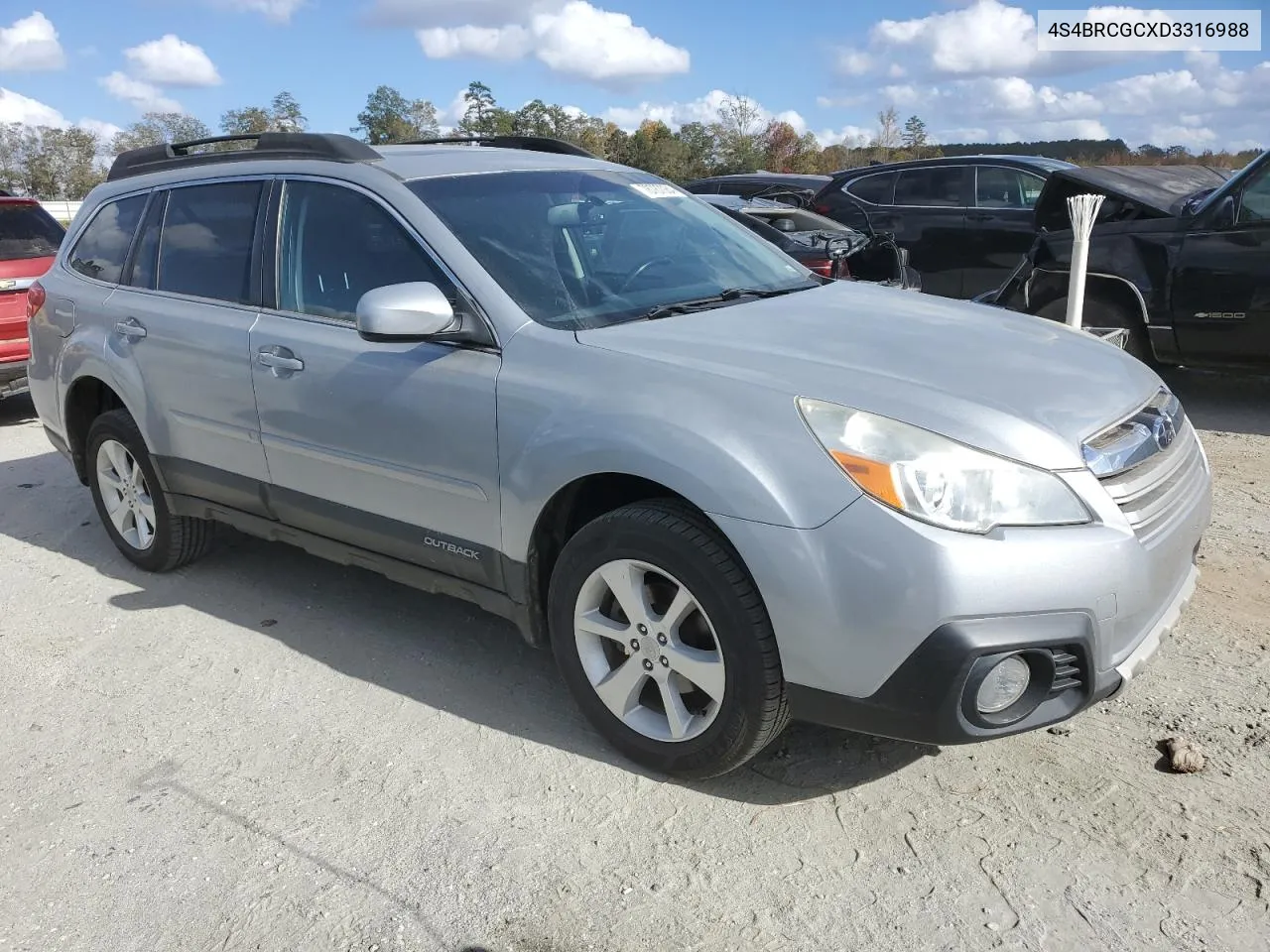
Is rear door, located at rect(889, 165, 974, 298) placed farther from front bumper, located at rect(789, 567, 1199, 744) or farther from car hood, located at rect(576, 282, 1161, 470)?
front bumper, located at rect(789, 567, 1199, 744)

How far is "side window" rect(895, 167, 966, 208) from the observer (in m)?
10.3

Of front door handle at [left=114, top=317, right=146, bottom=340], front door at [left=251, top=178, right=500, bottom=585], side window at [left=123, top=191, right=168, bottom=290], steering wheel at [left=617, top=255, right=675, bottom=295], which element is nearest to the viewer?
front door at [left=251, top=178, right=500, bottom=585]

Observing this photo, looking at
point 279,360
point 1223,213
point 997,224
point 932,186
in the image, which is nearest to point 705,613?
A: point 279,360

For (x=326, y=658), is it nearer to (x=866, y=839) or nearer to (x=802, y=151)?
(x=866, y=839)

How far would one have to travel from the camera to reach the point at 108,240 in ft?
16.1

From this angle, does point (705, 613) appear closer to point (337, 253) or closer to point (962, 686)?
point (962, 686)

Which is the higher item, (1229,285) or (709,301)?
(709,301)

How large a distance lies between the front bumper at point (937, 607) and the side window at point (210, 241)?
8.16 feet

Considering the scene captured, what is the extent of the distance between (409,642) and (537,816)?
134 cm

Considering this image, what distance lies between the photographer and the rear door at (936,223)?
33.4 ft

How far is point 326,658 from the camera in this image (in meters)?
3.97

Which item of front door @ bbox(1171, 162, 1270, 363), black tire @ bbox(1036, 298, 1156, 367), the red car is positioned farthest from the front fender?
the red car

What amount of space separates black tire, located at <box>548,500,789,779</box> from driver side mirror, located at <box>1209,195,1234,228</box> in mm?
5239

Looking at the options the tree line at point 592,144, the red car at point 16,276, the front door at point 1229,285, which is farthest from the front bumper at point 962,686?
the tree line at point 592,144
